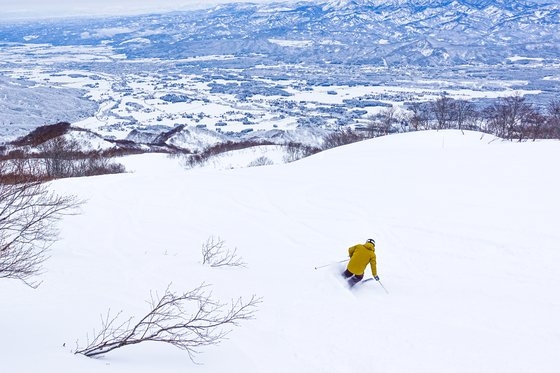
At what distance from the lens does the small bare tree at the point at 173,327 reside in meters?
5.59

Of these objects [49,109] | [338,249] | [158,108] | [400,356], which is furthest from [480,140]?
[49,109]

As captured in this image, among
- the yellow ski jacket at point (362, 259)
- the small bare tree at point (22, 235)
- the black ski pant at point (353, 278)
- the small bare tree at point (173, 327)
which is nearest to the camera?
the small bare tree at point (173, 327)

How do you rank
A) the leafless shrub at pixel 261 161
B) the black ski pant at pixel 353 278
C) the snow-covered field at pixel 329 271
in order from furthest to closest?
1. the leafless shrub at pixel 261 161
2. the black ski pant at pixel 353 278
3. the snow-covered field at pixel 329 271

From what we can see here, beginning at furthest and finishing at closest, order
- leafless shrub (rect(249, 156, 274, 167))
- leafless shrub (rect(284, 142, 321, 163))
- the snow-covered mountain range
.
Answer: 1. the snow-covered mountain range
2. leafless shrub (rect(284, 142, 321, 163))
3. leafless shrub (rect(249, 156, 274, 167))

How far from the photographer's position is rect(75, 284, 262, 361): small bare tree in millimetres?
5594

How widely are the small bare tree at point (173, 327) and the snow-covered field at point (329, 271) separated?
18 cm

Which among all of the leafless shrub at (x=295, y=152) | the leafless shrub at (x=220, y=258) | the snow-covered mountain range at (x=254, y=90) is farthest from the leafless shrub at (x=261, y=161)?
the snow-covered mountain range at (x=254, y=90)

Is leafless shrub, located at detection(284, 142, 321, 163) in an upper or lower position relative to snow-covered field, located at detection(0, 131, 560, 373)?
lower

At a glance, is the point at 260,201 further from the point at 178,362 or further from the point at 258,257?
the point at 178,362

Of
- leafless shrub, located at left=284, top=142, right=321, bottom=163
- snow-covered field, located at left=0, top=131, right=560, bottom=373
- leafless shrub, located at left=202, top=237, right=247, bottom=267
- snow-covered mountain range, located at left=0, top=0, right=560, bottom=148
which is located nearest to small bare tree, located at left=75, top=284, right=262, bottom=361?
snow-covered field, located at left=0, top=131, right=560, bottom=373

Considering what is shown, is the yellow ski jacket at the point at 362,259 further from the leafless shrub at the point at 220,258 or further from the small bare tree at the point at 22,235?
the small bare tree at the point at 22,235

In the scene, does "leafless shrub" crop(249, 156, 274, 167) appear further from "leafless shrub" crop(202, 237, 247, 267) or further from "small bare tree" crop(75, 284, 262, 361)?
"small bare tree" crop(75, 284, 262, 361)

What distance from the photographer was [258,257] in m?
11.8

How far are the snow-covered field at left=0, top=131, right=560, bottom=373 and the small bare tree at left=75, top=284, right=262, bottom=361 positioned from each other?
18cm
